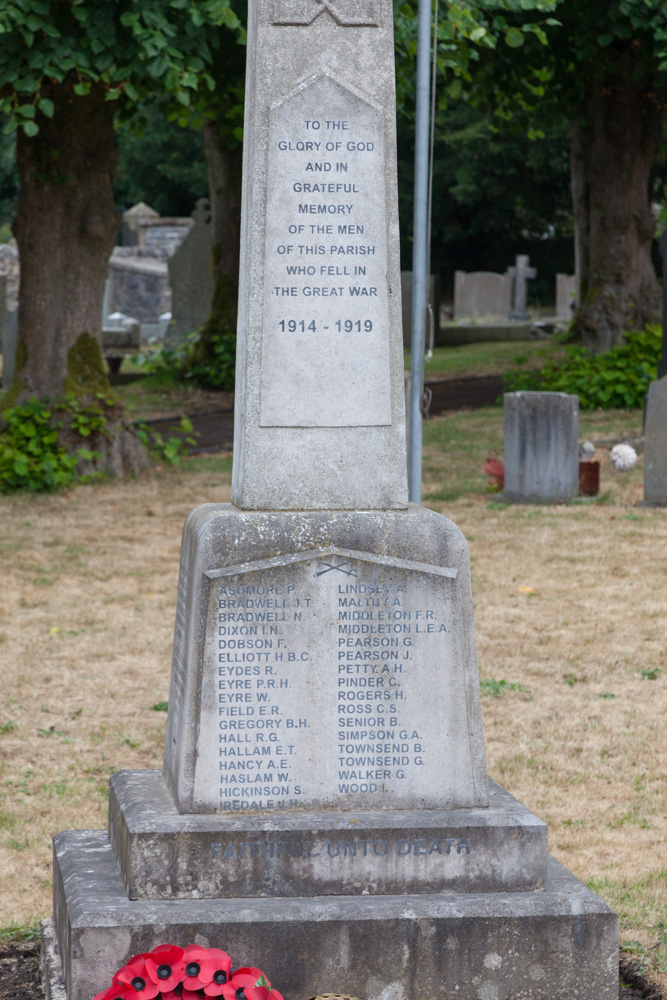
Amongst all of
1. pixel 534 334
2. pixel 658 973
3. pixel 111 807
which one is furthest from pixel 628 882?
pixel 534 334

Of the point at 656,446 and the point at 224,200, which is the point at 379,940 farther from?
the point at 224,200

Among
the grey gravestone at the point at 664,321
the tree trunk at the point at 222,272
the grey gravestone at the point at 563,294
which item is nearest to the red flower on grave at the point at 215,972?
the grey gravestone at the point at 664,321

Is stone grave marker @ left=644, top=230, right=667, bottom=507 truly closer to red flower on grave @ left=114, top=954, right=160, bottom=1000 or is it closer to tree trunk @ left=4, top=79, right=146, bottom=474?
tree trunk @ left=4, top=79, right=146, bottom=474

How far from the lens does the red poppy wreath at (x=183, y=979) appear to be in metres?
2.96

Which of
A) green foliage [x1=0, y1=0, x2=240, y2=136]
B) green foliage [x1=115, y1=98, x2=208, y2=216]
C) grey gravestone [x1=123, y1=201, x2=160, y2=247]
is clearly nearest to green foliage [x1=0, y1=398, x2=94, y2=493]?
green foliage [x1=0, y1=0, x2=240, y2=136]

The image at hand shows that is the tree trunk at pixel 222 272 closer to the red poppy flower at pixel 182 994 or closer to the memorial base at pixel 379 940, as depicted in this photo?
the memorial base at pixel 379 940

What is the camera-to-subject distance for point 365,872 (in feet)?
11.2

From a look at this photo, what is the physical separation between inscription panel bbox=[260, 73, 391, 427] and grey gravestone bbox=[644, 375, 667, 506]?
7.19 metres

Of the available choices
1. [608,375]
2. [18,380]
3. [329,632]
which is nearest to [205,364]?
[608,375]

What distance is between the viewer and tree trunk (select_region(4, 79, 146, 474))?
11.0 meters

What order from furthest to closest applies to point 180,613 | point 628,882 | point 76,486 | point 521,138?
1. point 521,138
2. point 76,486
3. point 628,882
4. point 180,613

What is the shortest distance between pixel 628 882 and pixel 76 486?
320 inches

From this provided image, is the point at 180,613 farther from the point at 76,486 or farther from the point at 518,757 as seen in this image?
the point at 76,486

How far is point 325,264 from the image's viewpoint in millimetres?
3525
